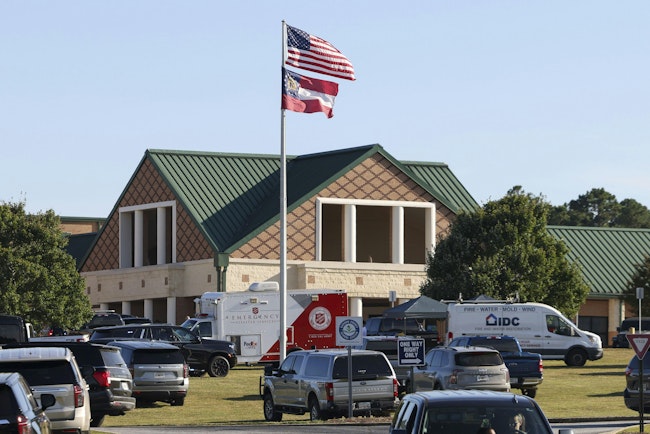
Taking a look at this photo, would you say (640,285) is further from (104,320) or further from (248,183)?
(104,320)

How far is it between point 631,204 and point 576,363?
110 m

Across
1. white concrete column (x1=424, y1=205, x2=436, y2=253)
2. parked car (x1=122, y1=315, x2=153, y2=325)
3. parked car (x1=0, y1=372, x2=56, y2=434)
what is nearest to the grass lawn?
parked car (x1=122, y1=315, x2=153, y2=325)

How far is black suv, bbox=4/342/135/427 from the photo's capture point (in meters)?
29.5

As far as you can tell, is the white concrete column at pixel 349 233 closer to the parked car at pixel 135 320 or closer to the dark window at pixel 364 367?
the parked car at pixel 135 320

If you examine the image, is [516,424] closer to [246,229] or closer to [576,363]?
[576,363]

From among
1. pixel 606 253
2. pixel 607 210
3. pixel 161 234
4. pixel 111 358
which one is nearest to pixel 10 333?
pixel 111 358

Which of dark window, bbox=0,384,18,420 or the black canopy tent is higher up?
the black canopy tent

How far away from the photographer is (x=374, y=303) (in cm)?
8069

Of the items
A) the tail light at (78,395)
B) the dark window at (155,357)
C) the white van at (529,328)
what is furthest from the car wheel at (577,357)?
the tail light at (78,395)

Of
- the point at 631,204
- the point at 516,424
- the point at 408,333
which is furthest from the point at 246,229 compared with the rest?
the point at 631,204

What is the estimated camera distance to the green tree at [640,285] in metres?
81.0

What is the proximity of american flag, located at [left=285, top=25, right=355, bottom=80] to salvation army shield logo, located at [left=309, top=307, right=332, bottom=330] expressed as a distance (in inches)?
588

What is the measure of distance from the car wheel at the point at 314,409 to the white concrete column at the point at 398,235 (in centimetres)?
4553

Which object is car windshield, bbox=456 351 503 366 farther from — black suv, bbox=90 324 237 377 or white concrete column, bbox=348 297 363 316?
white concrete column, bbox=348 297 363 316
